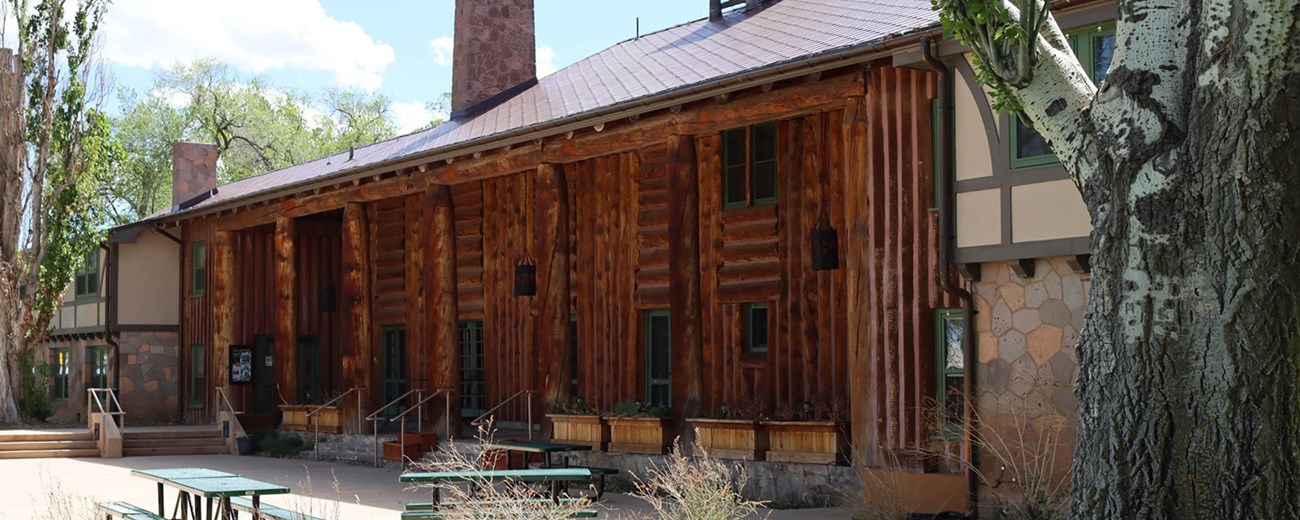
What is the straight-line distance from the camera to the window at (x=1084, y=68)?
1223 cm

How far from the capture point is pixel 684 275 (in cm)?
1706

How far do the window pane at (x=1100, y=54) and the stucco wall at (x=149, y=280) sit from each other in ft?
75.1

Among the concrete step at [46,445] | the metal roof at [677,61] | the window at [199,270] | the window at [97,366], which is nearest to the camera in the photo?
the metal roof at [677,61]

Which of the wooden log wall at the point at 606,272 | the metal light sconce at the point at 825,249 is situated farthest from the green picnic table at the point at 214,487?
the wooden log wall at the point at 606,272

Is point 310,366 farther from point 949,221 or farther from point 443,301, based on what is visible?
point 949,221

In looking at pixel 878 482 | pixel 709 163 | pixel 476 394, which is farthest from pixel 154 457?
pixel 878 482

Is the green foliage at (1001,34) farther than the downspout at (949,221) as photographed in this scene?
No

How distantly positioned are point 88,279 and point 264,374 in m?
6.50

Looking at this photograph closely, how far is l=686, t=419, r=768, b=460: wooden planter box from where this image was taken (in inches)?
627

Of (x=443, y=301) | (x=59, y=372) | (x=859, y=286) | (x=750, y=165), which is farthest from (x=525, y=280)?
(x=59, y=372)

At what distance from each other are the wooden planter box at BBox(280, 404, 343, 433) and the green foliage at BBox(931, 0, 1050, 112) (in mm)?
17085

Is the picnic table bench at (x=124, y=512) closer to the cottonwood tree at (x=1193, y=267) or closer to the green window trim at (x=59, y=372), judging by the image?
the cottonwood tree at (x=1193, y=267)

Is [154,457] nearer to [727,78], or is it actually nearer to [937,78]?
[727,78]

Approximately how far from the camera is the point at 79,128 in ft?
101
